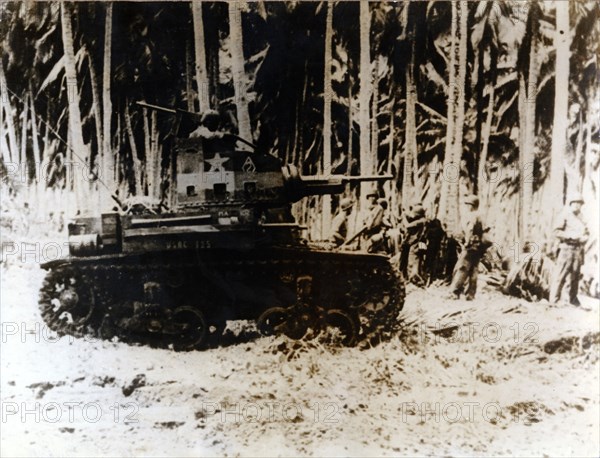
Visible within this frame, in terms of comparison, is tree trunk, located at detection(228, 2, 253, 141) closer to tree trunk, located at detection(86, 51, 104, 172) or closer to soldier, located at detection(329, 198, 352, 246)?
soldier, located at detection(329, 198, 352, 246)

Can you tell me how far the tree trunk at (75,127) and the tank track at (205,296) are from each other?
1.61 feet

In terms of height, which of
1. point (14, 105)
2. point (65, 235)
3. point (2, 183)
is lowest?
point (65, 235)

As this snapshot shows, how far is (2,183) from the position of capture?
4016 millimetres

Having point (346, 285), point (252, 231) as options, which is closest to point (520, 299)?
point (346, 285)

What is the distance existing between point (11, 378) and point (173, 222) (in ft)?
5.39

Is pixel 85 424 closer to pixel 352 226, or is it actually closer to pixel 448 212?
pixel 352 226

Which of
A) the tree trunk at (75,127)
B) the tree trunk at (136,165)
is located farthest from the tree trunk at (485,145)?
the tree trunk at (75,127)

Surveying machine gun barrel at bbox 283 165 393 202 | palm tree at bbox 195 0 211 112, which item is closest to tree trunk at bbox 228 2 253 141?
palm tree at bbox 195 0 211 112

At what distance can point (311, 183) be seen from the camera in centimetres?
398

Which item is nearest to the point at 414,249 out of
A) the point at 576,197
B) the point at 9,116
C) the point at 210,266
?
the point at 576,197

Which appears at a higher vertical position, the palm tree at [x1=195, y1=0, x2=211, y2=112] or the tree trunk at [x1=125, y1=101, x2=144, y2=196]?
the palm tree at [x1=195, y1=0, x2=211, y2=112]

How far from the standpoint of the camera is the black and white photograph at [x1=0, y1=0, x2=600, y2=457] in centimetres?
395

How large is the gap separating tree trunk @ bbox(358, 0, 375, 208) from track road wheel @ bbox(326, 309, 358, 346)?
2.66 ft

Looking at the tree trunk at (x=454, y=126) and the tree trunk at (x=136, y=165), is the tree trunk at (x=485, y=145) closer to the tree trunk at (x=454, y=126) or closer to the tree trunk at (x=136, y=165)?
the tree trunk at (x=454, y=126)
